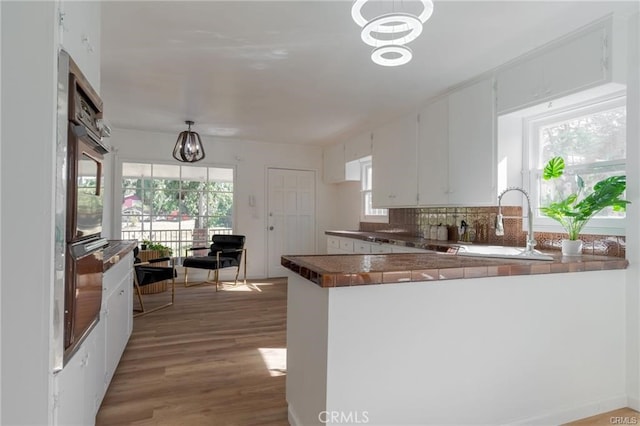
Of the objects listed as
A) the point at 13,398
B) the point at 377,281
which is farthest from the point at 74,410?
the point at 377,281

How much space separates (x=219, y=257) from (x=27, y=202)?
386 cm

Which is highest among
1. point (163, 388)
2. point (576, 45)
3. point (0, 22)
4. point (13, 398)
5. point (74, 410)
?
point (576, 45)

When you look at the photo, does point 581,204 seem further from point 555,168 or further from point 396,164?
point 396,164

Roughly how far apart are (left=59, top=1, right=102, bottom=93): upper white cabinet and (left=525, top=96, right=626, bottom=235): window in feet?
9.73

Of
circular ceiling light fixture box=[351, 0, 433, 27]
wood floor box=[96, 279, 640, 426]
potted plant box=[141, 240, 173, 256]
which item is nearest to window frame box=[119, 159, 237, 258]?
potted plant box=[141, 240, 173, 256]

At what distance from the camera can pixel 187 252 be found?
5.34m

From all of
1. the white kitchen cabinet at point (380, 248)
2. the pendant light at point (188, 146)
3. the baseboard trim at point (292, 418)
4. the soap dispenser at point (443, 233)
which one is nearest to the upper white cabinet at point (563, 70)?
the soap dispenser at point (443, 233)

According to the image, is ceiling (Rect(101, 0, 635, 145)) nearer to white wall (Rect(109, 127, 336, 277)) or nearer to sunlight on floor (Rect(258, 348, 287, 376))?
white wall (Rect(109, 127, 336, 277))

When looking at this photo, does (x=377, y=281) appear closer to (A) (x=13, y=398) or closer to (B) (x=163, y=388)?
(A) (x=13, y=398)

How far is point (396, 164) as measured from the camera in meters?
4.04

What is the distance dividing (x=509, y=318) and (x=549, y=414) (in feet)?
1.98

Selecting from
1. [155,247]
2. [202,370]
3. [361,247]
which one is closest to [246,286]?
[155,247]

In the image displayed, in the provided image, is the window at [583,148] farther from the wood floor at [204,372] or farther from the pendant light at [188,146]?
the pendant light at [188,146]

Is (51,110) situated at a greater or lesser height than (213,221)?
greater
